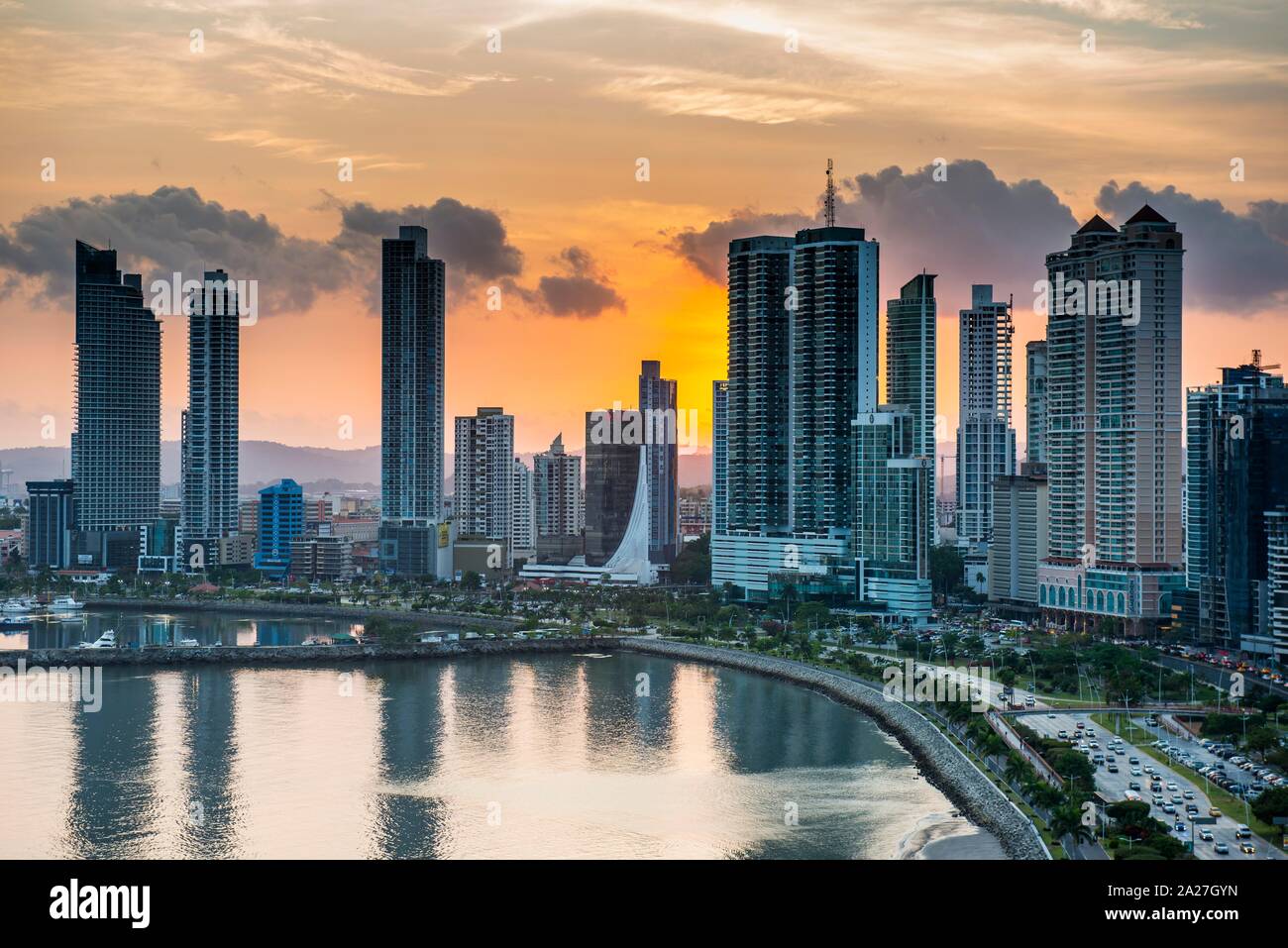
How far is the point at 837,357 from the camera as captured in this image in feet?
71.4

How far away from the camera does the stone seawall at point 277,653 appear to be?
17656mm

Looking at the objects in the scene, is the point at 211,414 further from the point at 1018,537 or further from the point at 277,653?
the point at 1018,537

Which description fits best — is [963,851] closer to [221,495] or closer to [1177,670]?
[1177,670]

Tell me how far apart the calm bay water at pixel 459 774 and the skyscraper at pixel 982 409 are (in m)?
13.6

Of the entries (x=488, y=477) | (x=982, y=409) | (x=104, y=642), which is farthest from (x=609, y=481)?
(x=104, y=642)

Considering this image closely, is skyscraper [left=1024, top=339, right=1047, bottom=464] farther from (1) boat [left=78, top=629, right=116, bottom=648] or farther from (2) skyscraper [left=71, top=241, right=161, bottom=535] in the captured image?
(2) skyscraper [left=71, top=241, right=161, bottom=535]

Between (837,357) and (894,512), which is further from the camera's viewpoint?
(837,357)

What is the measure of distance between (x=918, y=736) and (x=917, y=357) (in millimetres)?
14387

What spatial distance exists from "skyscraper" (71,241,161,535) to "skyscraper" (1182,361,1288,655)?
24085mm

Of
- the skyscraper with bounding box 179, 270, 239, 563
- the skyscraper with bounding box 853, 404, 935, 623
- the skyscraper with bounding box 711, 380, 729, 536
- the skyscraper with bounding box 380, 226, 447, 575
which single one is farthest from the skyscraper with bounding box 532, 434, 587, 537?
the skyscraper with bounding box 853, 404, 935, 623

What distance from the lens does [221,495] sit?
110 ft

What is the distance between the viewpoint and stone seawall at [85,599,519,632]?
873 inches
